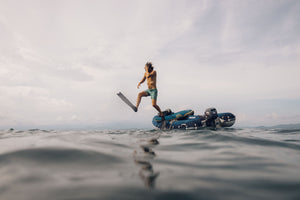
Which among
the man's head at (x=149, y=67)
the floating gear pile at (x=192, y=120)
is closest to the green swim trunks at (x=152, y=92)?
the man's head at (x=149, y=67)

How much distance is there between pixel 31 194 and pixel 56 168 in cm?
70

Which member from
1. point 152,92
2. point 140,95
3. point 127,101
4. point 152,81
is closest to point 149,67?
point 152,81

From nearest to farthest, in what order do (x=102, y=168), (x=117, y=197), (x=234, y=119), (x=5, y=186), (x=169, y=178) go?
(x=117, y=197)
(x=5, y=186)
(x=169, y=178)
(x=102, y=168)
(x=234, y=119)

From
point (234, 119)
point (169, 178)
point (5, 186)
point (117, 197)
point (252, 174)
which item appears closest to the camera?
point (117, 197)

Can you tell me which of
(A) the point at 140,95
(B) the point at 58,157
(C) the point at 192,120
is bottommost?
(B) the point at 58,157

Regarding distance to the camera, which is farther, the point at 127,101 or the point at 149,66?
the point at 127,101

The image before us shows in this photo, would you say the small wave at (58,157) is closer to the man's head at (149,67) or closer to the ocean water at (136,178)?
the ocean water at (136,178)

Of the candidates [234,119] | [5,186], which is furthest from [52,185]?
[234,119]

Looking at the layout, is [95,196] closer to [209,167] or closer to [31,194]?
[31,194]

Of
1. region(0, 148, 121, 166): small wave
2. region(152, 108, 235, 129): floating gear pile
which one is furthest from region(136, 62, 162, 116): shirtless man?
region(0, 148, 121, 166): small wave

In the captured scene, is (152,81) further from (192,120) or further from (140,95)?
(192,120)

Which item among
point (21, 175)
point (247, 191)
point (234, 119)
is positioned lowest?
point (247, 191)

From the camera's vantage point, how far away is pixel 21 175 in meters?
1.76

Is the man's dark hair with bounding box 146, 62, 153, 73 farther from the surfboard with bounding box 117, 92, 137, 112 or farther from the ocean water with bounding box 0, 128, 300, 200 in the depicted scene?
the ocean water with bounding box 0, 128, 300, 200
